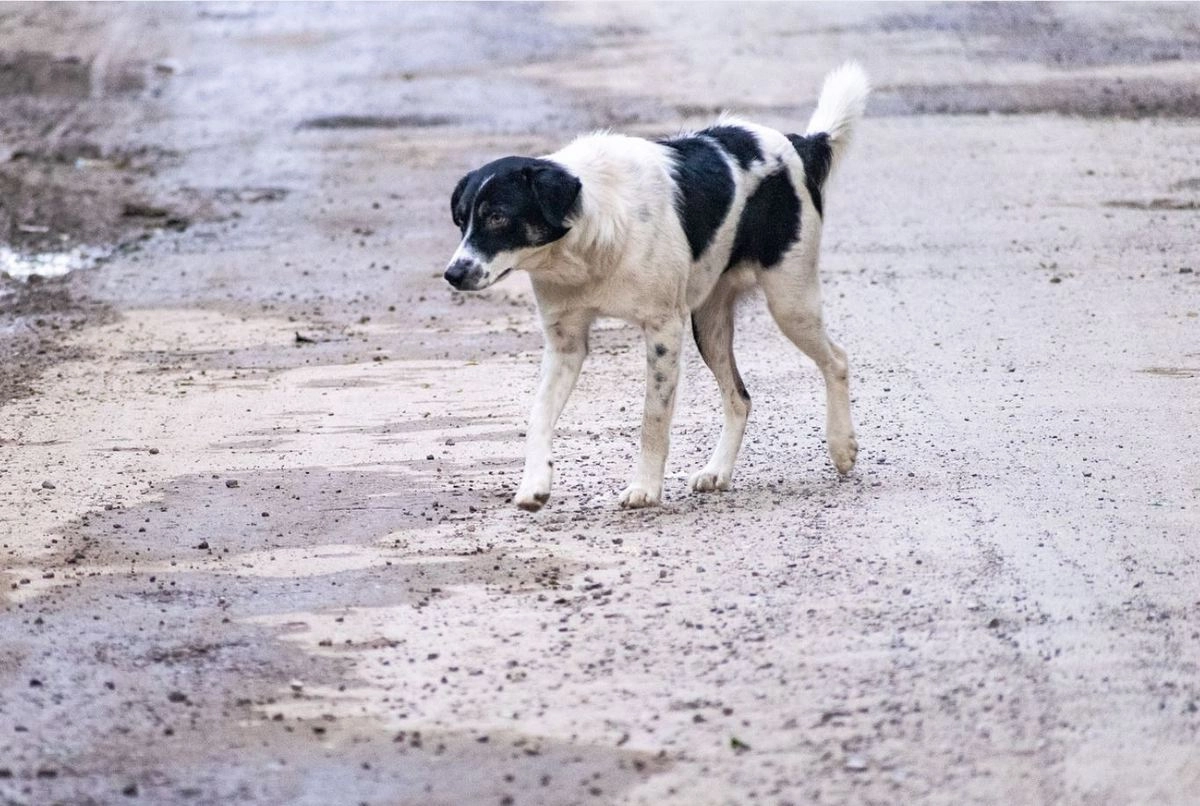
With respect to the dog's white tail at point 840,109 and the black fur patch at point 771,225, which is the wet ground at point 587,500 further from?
the dog's white tail at point 840,109

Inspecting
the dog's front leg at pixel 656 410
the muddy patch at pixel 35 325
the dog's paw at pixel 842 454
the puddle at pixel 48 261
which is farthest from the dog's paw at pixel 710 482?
the puddle at pixel 48 261

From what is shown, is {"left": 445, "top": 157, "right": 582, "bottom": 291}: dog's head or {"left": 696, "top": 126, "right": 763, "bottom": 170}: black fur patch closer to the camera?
{"left": 445, "top": 157, "right": 582, "bottom": 291}: dog's head

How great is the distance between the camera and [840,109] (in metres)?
7.96

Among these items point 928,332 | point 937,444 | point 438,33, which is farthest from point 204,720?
point 438,33

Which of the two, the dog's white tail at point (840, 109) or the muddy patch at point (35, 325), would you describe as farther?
the muddy patch at point (35, 325)

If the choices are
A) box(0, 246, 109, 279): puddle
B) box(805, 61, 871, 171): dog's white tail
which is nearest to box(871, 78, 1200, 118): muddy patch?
box(0, 246, 109, 279): puddle

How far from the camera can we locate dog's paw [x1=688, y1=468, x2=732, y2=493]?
746 centimetres

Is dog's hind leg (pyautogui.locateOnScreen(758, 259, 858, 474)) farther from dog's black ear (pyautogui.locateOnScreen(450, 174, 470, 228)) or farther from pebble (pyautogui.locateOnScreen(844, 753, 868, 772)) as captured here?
pebble (pyautogui.locateOnScreen(844, 753, 868, 772))

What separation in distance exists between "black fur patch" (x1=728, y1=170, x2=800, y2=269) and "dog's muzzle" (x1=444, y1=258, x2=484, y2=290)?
1225 millimetres

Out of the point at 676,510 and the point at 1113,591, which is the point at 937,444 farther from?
the point at 1113,591

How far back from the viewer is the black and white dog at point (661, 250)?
6930mm

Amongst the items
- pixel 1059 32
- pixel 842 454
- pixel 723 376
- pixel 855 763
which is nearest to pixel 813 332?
pixel 723 376

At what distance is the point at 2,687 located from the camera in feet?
17.8

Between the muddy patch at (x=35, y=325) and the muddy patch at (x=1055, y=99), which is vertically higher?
the muddy patch at (x=1055, y=99)
